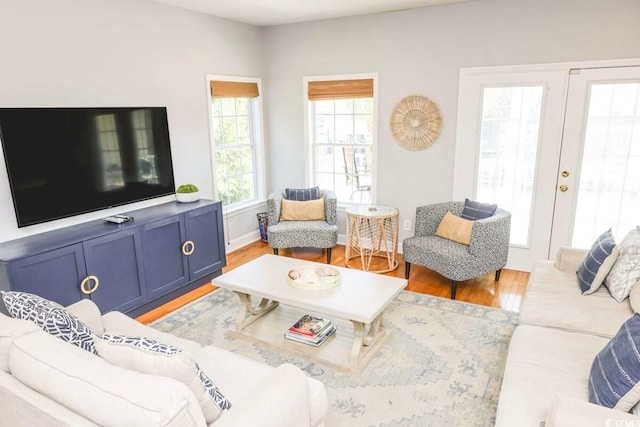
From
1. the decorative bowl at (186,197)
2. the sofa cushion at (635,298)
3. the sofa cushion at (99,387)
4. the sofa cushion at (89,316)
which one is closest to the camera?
the sofa cushion at (99,387)

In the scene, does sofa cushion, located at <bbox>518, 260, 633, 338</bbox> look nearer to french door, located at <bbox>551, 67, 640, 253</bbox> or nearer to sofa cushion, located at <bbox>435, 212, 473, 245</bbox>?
sofa cushion, located at <bbox>435, 212, 473, 245</bbox>

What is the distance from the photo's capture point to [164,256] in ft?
12.1

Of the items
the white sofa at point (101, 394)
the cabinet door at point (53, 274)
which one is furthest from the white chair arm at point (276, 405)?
the cabinet door at point (53, 274)

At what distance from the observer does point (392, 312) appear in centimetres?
351

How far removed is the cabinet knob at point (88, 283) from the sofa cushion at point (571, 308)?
2.84 meters

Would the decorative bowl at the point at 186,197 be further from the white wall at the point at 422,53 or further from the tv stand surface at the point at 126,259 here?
the white wall at the point at 422,53

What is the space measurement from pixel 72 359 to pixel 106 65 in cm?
281

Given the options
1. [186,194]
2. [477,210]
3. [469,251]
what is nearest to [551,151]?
[477,210]

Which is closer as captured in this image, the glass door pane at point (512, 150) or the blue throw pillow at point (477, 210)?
the blue throw pillow at point (477, 210)

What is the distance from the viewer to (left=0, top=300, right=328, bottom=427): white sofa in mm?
1305

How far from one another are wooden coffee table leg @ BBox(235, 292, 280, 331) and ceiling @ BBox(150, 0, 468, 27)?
8.65 ft

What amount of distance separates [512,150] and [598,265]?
1.70 m

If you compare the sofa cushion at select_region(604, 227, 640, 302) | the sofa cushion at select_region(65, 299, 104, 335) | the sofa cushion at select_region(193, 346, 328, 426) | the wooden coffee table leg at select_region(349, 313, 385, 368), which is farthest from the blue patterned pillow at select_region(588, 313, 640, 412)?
the sofa cushion at select_region(65, 299, 104, 335)

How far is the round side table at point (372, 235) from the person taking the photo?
14.6 ft
